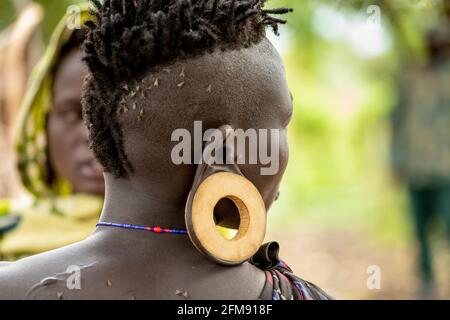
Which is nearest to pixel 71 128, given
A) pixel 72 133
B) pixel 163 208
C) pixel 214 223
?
pixel 72 133

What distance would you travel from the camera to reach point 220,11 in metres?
1.70

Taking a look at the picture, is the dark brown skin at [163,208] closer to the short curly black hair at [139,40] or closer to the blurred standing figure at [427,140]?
the short curly black hair at [139,40]

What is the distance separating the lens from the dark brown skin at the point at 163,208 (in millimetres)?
1653

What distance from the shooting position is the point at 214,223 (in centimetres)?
164

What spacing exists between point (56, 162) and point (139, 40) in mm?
2017

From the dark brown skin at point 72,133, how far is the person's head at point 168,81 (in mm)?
1653

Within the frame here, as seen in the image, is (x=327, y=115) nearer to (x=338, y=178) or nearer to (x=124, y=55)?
(x=338, y=178)

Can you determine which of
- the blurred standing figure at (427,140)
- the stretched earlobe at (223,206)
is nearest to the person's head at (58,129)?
the stretched earlobe at (223,206)

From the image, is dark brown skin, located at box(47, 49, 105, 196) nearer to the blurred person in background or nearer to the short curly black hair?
the blurred person in background

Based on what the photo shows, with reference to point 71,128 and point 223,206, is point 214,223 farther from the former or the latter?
point 71,128

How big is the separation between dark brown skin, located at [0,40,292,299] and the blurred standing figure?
18.2 feet

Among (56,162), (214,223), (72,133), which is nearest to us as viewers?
(214,223)

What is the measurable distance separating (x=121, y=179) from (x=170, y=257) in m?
0.22
